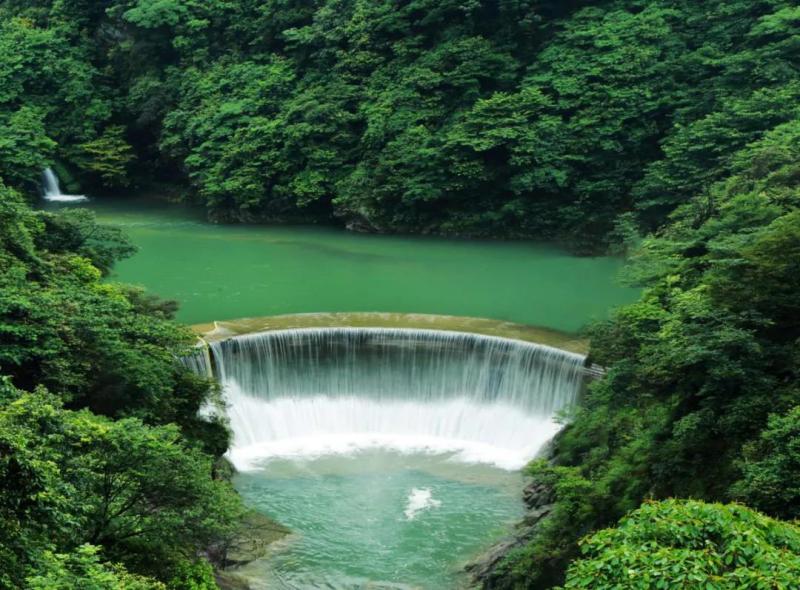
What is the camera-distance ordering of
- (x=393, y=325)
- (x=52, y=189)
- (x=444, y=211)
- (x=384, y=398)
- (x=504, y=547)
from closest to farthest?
(x=504, y=547) → (x=384, y=398) → (x=393, y=325) → (x=444, y=211) → (x=52, y=189)

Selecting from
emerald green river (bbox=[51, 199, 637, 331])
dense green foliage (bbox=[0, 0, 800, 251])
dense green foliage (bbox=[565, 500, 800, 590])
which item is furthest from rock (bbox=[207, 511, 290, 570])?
dense green foliage (bbox=[0, 0, 800, 251])

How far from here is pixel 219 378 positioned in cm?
1560

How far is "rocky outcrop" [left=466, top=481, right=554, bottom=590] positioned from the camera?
34.8 feet

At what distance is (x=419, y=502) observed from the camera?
43.6ft

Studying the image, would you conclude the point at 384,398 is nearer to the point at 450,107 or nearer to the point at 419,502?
the point at 419,502

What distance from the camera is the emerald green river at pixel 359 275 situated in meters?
19.5

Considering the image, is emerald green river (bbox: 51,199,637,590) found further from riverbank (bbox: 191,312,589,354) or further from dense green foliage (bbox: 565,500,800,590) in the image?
dense green foliage (bbox: 565,500,800,590)

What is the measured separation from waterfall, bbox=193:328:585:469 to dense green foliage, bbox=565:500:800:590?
981 cm

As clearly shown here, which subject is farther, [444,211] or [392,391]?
[444,211]

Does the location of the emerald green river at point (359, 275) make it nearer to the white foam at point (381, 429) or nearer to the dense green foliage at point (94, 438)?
the white foam at point (381, 429)

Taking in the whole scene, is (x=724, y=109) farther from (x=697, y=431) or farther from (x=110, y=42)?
(x=110, y=42)

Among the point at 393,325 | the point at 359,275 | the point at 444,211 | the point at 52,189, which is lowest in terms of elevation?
the point at 393,325

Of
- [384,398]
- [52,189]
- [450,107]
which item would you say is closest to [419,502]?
[384,398]

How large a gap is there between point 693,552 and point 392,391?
468 inches
